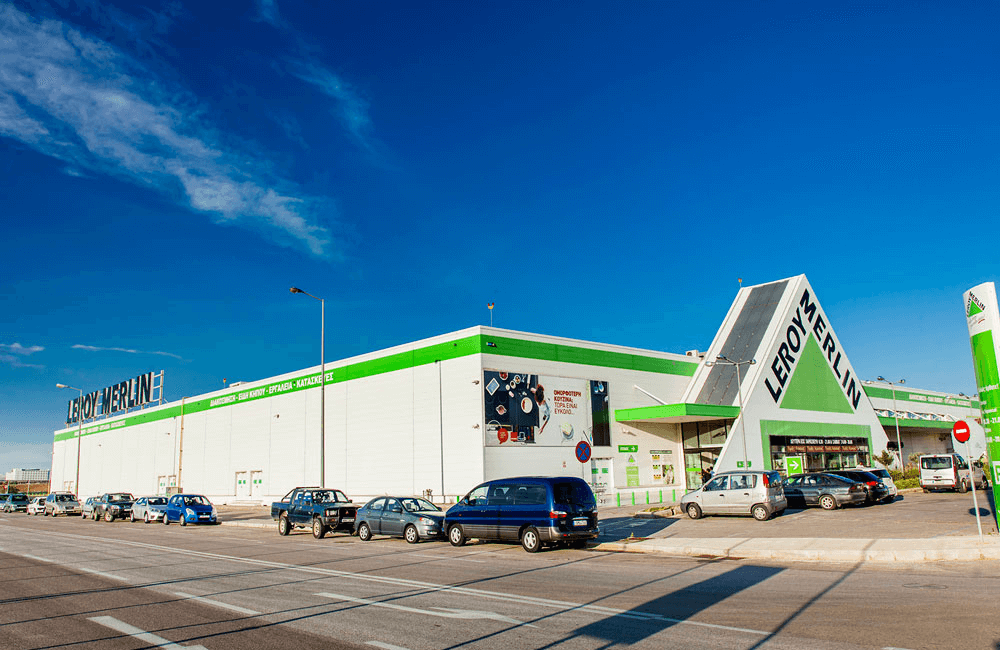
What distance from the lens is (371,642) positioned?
7.60 metres

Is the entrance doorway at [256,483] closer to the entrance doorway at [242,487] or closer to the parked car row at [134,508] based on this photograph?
the entrance doorway at [242,487]

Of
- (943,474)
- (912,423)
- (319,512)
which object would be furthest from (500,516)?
(912,423)

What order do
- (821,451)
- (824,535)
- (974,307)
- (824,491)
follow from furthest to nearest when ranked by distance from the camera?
(821,451) < (824,491) < (824,535) < (974,307)

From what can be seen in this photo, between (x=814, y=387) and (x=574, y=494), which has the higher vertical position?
(x=814, y=387)

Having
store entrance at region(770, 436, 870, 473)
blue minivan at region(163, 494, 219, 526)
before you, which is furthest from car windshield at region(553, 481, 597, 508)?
store entrance at region(770, 436, 870, 473)

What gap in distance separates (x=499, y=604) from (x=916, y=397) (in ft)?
252

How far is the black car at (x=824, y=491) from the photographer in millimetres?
26500

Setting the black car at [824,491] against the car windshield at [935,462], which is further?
the car windshield at [935,462]

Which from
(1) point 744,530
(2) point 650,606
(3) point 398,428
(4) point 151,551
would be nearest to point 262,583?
(2) point 650,606

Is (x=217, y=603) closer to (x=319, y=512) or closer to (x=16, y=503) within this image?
(x=319, y=512)

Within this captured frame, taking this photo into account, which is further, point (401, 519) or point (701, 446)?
point (701, 446)

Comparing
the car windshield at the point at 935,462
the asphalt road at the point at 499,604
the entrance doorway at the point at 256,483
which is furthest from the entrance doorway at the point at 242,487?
the car windshield at the point at 935,462

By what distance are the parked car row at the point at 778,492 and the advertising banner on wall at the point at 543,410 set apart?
11716 mm

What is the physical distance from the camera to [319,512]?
2503 cm
